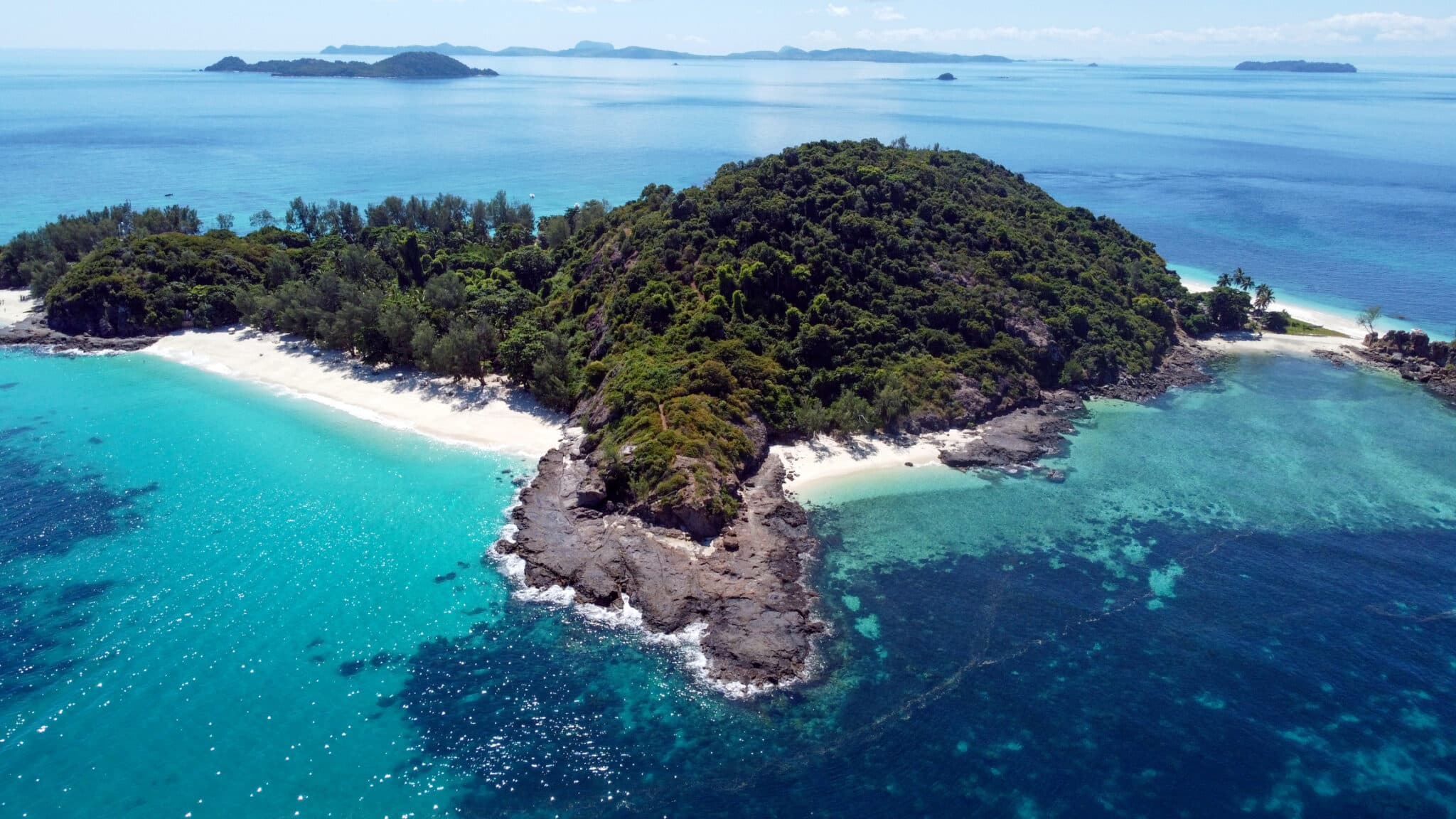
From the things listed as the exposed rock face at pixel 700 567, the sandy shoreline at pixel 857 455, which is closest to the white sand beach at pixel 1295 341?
the sandy shoreline at pixel 857 455

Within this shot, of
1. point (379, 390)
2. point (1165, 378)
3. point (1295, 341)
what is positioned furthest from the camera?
point (1295, 341)

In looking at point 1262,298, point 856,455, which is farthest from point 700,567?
point 1262,298

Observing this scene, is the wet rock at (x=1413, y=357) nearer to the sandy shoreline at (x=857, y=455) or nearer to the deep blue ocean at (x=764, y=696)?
the deep blue ocean at (x=764, y=696)

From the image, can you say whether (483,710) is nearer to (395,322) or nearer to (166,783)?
(166,783)

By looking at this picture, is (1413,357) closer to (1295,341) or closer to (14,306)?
(1295,341)

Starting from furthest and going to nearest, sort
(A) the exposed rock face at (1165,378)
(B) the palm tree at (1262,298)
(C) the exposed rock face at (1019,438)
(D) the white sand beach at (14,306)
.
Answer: (B) the palm tree at (1262,298) < (D) the white sand beach at (14,306) < (A) the exposed rock face at (1165,378) < (C) the exposed rock face at (1019,438)

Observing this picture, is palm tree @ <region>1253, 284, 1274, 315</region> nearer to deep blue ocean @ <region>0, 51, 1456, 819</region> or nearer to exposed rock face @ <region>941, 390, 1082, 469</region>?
deep blue ocean @ <region>0, 51, 1456, 819</region>
